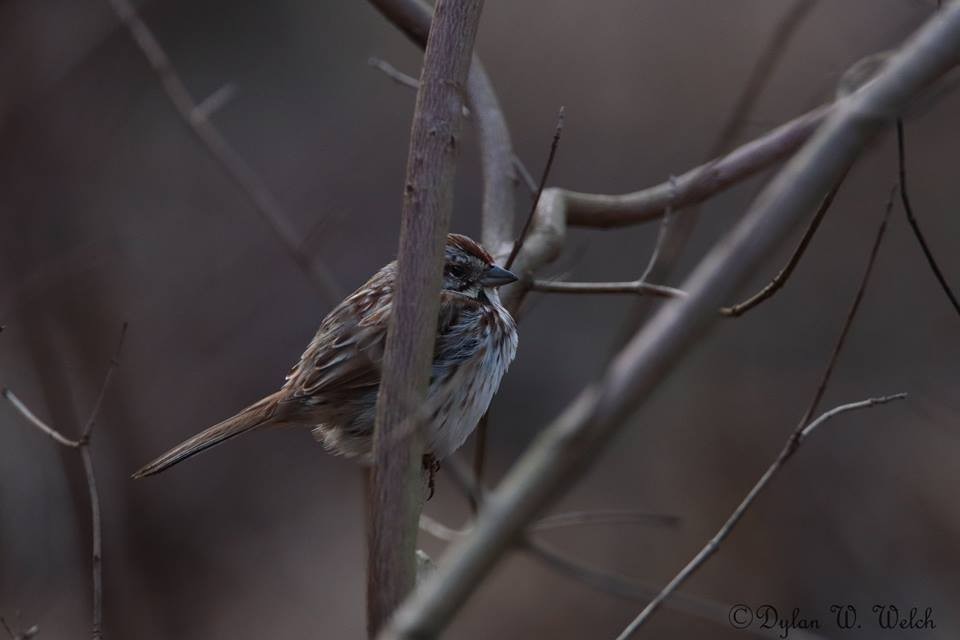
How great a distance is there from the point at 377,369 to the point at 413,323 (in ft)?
3.67

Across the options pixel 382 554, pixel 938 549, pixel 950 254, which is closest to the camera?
pixel 382 554

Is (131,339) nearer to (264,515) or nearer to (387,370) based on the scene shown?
(264,515)

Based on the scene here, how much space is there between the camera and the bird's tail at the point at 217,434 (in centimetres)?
352

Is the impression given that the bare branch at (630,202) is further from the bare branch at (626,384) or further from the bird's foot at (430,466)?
the bare branch at (626,384)

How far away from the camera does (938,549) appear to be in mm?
7180

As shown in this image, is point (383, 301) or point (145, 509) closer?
point (383, 301)

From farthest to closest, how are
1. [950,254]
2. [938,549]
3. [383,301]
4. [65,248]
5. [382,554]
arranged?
[950,254] → [65,248] → [938,549] → [383,301] → [382,554]

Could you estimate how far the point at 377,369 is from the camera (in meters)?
3.71

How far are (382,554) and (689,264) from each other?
252 inches

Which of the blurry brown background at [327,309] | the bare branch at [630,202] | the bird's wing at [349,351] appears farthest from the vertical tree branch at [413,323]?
the blurry brown background at [327,309]

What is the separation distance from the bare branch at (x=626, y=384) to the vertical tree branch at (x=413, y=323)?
839 mm

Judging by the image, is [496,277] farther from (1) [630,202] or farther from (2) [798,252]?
(2) [798,252]

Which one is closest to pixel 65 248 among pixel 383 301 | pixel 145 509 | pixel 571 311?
pixel 145 509

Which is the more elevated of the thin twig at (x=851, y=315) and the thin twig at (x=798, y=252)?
the thin twig at (x=798, y=252)
